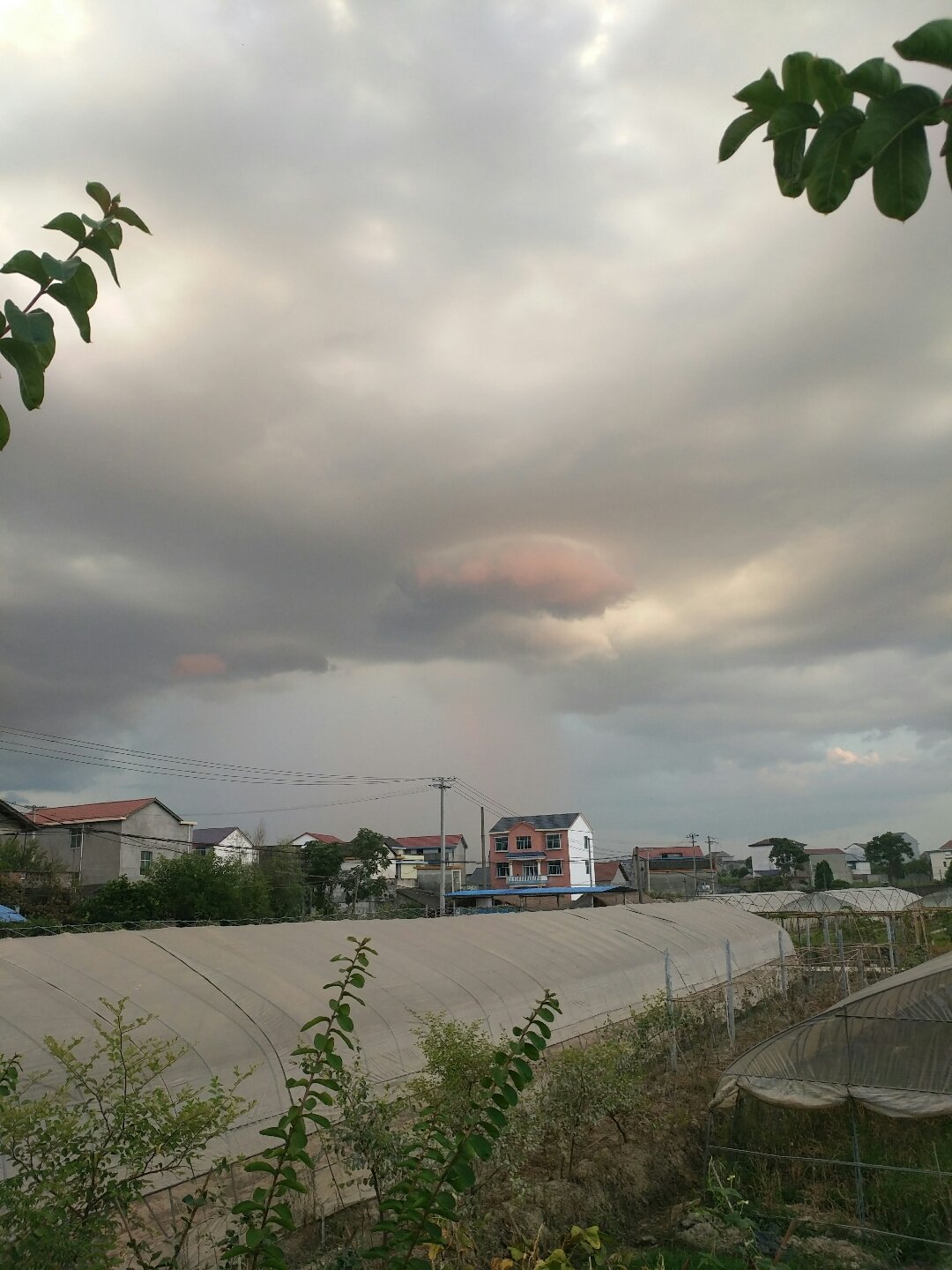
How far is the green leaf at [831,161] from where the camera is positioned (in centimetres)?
169

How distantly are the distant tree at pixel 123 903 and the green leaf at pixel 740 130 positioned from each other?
3740 centimetres

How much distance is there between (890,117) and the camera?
5.30ft

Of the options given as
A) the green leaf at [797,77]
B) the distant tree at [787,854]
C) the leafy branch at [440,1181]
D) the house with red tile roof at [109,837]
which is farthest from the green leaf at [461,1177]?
the distant tree at [787,854]

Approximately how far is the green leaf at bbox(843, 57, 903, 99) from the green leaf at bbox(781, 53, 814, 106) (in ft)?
0.44

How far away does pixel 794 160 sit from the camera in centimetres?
174

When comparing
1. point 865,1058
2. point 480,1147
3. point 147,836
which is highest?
point 147,836

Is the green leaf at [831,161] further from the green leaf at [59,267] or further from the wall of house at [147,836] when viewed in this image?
the wall of house at [147,836]


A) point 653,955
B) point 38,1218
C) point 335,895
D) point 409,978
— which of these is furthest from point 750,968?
point 335,895

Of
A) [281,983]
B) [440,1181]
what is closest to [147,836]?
[281,983]

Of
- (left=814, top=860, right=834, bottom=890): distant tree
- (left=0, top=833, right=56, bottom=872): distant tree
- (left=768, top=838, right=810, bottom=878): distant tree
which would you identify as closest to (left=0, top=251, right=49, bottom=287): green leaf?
(left=0, top=833, right=56, bottom=872): distant tree

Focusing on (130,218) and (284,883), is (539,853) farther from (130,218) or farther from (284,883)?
(130,218)

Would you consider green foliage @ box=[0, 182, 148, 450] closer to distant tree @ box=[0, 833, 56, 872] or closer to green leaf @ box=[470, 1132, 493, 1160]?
green leaf @ box=[470, 1132, 493, 1160]

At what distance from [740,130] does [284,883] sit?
50896 mm

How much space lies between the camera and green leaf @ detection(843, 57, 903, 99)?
1.59 metres
